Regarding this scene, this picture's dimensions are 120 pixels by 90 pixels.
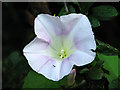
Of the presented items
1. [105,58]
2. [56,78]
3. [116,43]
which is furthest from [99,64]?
[116,43]

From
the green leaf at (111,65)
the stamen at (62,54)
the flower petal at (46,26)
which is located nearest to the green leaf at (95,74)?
the green leaf at (111,65)

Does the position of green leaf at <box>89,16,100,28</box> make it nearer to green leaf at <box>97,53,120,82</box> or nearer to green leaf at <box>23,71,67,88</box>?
green leaf at <box>97,53,120,82</box>

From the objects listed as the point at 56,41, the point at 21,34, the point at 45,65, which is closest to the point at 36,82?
the point at 45,65

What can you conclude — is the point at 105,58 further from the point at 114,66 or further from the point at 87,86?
the point at 87,86

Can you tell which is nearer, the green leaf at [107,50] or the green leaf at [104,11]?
the green leaf at [107,50]

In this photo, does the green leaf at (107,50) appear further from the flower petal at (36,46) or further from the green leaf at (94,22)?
the flower petal at (36,46)
